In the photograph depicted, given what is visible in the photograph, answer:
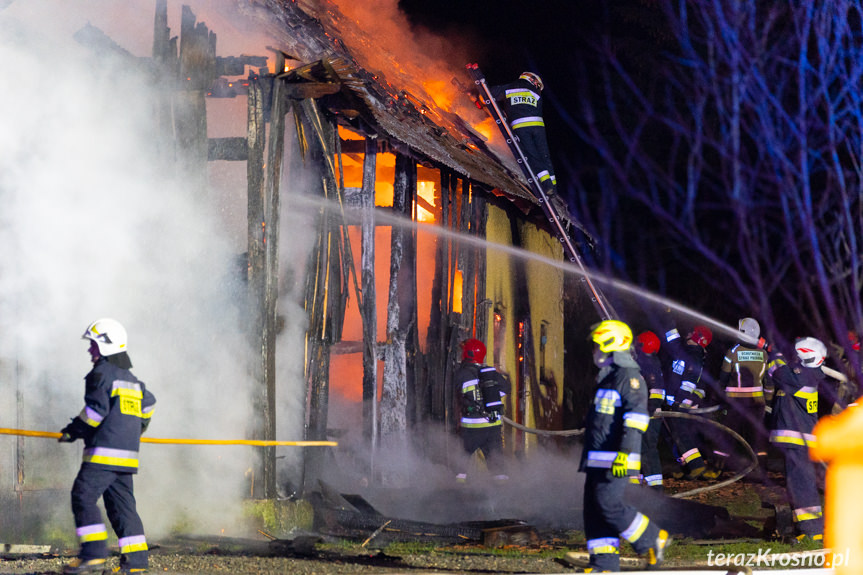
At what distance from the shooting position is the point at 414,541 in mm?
7910

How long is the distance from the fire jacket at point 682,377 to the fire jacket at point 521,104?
375 cm

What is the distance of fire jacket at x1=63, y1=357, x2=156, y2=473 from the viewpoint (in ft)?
19.7

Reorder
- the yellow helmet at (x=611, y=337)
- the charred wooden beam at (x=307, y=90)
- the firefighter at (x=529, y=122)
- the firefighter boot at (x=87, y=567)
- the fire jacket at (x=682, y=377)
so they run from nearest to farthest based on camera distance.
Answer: the firefighter boot at (x=87, y=567), the yellow helmet at (x=611, y=337), the charred wooden beam at (x=307, y=90), the firefighter at (x=529, y=122), the fire jacket at (x=682, y=377)

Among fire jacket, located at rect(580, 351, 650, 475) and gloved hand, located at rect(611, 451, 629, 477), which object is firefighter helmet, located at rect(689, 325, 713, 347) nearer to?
fire jacket, located at rect(580, 351, 650, 475)

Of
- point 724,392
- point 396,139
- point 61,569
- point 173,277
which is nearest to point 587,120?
point 724,392

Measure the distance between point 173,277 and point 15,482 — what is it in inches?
84.9

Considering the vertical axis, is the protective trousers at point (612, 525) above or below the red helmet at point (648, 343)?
below

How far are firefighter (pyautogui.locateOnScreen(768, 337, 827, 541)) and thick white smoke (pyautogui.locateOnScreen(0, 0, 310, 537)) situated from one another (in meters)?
4.93

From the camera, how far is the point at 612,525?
6.11 metres

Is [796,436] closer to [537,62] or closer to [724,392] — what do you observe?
[724,392]

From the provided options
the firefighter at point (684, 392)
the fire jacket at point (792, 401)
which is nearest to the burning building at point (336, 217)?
the firefighter at point (684, 392)

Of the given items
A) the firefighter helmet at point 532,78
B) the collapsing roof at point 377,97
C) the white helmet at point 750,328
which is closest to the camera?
the collapsing roof at point 377,97

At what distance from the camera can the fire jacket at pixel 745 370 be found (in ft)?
38.7

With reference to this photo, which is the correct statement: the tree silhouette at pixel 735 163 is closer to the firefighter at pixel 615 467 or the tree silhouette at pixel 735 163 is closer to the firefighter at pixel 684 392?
the firefighter at pixel 684 392
